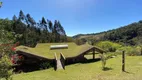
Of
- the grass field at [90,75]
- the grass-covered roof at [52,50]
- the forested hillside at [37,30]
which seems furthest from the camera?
the forested hillside at [37,30]

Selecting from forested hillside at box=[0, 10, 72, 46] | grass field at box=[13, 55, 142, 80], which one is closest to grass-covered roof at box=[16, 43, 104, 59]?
grass field at box=[13, 55, 142, 80]

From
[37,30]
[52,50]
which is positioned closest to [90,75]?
[52,50]

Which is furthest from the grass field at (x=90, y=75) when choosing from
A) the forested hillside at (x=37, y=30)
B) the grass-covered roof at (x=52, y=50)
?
the forested hillside at (x=37, y=30)

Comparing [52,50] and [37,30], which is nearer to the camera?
[52,50]

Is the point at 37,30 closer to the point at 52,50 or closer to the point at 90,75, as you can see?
the point at 52,50

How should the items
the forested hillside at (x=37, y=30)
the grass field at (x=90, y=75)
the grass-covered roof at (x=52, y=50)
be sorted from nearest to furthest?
the grass field at (x=90, y=75) → the grass-covered roof at (x=52, y=50) → the forested hillside at (x=37, y=30)

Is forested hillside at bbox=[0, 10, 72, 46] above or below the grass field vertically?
above

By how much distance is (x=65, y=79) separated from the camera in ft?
51.0

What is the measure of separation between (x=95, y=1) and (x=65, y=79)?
15.4m

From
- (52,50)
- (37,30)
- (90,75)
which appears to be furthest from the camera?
(37,30)

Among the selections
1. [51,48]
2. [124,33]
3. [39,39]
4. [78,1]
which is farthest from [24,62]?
[124,33]

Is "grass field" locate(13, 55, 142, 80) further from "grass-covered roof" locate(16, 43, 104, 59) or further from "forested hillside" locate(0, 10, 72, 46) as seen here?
"forested hillside" locate(0, 10, 72, 46)

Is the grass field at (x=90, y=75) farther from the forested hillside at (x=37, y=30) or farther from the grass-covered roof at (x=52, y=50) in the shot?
the forested hillside at (x=37, y=30)

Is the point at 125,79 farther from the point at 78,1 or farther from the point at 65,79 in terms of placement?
the point at 78,1
